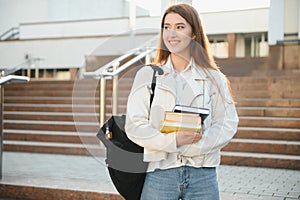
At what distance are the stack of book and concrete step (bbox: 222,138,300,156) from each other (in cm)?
428

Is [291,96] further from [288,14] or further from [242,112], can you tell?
[288,14]

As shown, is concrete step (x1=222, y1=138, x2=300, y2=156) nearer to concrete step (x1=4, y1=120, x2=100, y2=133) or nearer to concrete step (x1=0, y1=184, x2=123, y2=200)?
concrete step (x1=0, y1=184, x2=123, y2=200)

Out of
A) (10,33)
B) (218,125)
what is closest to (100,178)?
(218,125)

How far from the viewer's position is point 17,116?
830 cm

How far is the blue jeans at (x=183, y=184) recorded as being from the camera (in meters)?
1.84

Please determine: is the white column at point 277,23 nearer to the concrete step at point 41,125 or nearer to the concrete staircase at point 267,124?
the concrete staircase at point 267,124

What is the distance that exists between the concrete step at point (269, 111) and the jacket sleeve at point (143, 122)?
5.35 metres

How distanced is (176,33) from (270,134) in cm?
Result: 470

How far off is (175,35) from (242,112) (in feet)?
17.8

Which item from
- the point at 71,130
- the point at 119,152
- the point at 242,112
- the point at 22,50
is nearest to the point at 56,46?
the point at 22,50

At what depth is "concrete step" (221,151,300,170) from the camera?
529cm

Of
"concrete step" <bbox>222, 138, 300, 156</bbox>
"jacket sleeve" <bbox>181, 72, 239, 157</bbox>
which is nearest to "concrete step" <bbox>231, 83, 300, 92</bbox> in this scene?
"concrete step" <bbox>222, 138, 300, 156</bbox>

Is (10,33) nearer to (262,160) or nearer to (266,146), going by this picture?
(266,146)

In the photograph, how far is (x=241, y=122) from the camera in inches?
265
